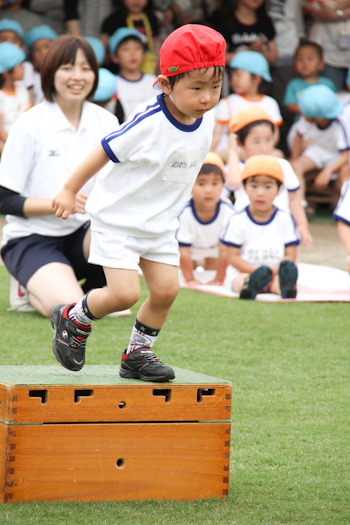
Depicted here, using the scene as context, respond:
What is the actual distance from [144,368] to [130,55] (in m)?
7.28

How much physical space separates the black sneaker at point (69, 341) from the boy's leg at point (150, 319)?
0.15 m

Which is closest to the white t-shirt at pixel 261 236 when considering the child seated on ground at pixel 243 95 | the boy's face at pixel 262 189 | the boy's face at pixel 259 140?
the boy's face at pixel 262 189

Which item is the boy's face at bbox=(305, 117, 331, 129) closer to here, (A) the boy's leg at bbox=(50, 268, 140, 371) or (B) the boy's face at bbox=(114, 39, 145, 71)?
(B) the boy's face at bbox=(114, 39, 145, 71)

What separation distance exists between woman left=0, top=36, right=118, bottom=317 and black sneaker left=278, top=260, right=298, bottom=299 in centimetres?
147

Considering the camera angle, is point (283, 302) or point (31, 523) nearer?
point (31, 523)

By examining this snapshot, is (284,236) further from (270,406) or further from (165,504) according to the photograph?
(165,504)

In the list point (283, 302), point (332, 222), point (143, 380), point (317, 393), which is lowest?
point (332, 222)

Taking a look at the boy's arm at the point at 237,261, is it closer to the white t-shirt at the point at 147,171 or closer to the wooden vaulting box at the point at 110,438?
the white t-shirt at the point at 147,171

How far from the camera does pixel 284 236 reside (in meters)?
6.49

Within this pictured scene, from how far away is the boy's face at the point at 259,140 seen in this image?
7.26 m

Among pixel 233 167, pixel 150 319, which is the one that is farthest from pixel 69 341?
pixel 233 167

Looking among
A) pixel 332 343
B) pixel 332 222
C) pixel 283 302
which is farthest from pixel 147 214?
pixel 332 222

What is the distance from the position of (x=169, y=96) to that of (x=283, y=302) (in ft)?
11.3

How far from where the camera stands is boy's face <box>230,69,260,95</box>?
936 centimetres
